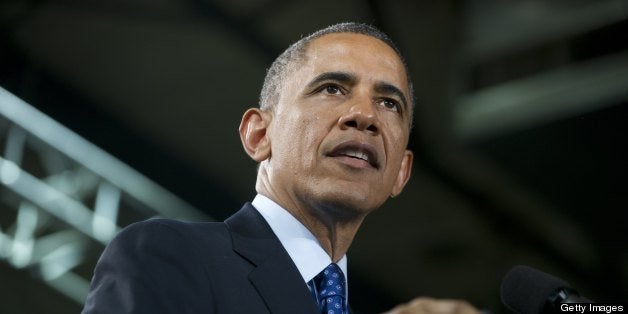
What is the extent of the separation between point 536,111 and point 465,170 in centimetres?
46

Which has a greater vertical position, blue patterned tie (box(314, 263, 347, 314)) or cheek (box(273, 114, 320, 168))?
cheek (box(273, 114, 320, 168))

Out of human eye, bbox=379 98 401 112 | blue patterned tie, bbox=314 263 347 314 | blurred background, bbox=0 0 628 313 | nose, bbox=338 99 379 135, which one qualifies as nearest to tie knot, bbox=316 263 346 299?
blue patterned tie, bbox=314 263 347 314

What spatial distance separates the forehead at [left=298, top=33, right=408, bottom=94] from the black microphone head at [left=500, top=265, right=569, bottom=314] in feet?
2.09

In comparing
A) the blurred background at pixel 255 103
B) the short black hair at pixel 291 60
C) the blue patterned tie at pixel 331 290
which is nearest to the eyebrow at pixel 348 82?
the short black hair at pixel 291 60

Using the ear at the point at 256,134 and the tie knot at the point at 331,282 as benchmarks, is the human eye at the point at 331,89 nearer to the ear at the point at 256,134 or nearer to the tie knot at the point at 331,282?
the ear at the point at 256,134

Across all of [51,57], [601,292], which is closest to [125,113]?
[51,57]

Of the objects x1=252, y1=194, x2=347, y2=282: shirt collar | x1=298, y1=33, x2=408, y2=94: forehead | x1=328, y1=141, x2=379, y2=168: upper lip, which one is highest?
x1=298, y1=33, x2=408, y2=94: forehead

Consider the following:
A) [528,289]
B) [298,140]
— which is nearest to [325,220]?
[298,140]

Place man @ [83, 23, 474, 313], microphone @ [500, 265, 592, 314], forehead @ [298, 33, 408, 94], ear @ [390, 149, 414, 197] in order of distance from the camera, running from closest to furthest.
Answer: microphone @ [500, 265, 592, 314] → man @ [83, 23, 474, 313] → forehead @ [298, 33, 408, 94] → ear @ [390, 149, 414, 197]

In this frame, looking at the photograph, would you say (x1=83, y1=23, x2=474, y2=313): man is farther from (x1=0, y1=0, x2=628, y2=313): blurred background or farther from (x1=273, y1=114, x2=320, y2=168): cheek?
(x1=0, y1=0, x2=628, y2=313): blurred background

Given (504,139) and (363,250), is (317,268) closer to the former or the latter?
(504,139)

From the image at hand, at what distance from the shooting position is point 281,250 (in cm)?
138

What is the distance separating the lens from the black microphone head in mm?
1035

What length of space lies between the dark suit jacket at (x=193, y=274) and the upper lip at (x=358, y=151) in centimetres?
23
